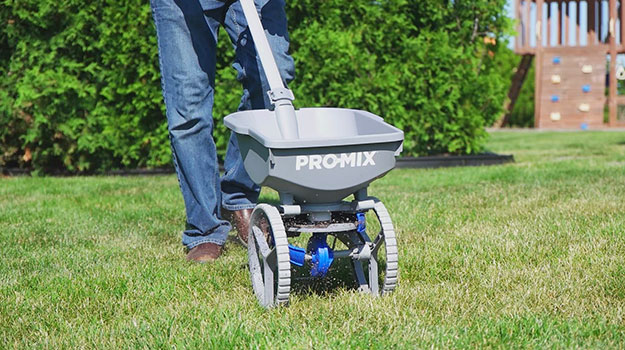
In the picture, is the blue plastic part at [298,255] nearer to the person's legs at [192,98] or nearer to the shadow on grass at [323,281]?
the shadow on grass at [323,281]

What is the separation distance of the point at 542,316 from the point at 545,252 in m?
0.84

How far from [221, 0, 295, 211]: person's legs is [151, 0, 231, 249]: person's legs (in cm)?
11

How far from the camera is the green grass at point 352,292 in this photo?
197 cm

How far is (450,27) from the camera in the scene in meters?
6.59

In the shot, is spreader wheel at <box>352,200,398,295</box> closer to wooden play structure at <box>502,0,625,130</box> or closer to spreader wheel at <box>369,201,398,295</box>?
spreader wheel at <box>369,201,398,295</box>

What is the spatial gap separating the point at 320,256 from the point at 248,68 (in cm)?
117

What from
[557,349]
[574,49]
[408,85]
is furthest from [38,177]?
[574,49]

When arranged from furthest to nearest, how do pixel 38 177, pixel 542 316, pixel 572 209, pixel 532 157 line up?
pixel 532 157 → pixel 38 177 → pixel 572 209 → pixel 542 316

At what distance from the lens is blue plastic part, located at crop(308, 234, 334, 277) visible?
7.43ft

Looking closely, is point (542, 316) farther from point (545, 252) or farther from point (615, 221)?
point (615, 221)

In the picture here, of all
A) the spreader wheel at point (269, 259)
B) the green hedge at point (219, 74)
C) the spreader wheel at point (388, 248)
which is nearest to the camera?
the spreader wheel at point (269, 259)

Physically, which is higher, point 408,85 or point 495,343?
point 408,85

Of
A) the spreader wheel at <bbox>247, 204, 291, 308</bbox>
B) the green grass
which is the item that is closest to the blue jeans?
the green grass

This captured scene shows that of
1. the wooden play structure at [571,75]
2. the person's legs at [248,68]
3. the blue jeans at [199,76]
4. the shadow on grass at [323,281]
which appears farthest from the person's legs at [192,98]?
the wooden play structure at [571,75]
